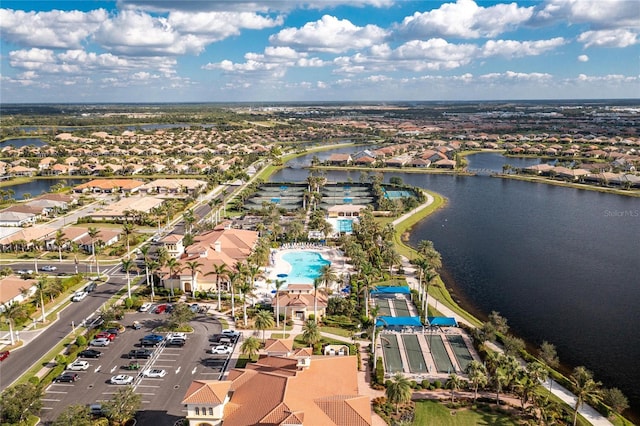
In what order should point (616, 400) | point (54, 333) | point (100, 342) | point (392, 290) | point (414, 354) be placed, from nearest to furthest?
point (616, 400) → point (414, 354) → point (100, 342) → point (54, 333) → point (392, 290)

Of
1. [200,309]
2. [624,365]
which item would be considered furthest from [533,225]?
[200,309]

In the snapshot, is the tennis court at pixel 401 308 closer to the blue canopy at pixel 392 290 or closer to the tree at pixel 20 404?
the blue canopy at pixel 392 290

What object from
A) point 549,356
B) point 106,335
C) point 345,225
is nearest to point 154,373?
point 106,335

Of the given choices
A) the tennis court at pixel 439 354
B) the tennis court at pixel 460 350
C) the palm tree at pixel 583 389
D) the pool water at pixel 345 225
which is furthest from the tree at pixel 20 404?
the pool water at pixel 345 225

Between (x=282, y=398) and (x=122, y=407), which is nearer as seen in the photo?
(x=282, y=398)

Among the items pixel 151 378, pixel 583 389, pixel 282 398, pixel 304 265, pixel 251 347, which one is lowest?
pixel 151 378

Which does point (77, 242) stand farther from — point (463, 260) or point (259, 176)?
point (259, 176)

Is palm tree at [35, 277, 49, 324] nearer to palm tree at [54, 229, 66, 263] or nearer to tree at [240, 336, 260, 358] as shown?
palm tree at [54, 229, 66, 263]

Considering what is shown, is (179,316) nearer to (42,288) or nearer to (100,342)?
(100,342)

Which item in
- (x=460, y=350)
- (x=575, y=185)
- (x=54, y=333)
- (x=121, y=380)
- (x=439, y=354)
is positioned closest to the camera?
(x=121, y=380)
